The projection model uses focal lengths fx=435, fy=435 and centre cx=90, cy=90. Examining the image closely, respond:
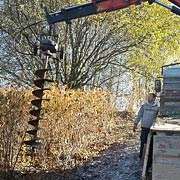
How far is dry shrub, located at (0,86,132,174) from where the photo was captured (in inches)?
315

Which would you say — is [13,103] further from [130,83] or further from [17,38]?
[130,83]

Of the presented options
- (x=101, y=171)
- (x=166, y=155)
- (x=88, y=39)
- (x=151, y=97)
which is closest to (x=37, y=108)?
(x=101, y=171)

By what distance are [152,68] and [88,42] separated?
313cm

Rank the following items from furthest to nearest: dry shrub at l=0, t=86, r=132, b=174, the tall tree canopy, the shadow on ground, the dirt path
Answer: the tall tree canopy → the dirt path → the shadow on ground → dry shrub at l=0, t=86, r=132, b=174

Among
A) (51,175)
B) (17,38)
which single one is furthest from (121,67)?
(51,175)

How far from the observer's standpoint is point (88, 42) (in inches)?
674

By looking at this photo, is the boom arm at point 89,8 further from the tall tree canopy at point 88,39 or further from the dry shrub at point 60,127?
the tall tree canopy at point 88,39

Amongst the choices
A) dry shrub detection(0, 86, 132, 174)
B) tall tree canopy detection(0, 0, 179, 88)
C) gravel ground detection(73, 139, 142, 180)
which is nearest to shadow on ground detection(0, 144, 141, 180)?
gravel ground detection(73, 139, 142, 180)

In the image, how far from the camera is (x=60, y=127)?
9625 millimetres

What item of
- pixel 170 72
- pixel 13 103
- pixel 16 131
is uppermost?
pixel 170 72

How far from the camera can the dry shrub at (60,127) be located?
801 cm

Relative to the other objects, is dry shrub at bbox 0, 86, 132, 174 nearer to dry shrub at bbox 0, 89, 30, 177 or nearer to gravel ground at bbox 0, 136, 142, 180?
dry shrub at bbox 0, 89, 30, 177

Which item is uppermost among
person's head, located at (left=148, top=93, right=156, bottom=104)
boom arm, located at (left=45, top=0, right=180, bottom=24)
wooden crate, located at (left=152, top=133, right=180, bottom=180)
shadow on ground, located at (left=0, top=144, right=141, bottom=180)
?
boom arm, located at (left=45, top=0, right=180, bottom=24)

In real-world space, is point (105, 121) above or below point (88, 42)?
below
